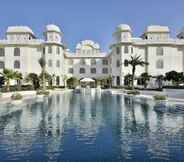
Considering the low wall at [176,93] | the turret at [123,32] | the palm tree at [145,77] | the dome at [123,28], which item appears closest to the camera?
the low wall at [176,93]

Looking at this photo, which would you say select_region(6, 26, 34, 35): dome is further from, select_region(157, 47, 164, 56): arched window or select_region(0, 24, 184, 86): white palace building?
select_region(157, 47, 164, 56): arched window

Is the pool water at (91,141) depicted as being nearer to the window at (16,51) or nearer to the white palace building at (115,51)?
the white palace building at (115,51)

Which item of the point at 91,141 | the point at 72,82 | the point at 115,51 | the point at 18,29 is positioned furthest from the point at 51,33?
the point at 91,141

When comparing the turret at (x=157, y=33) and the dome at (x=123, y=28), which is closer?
the dome at (x=123, y=28)

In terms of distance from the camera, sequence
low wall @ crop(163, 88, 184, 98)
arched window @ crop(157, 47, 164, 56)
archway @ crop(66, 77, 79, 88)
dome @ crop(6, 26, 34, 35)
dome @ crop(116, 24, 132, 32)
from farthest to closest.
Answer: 1. archway @ crop(66, 77, 79, 88)
2. dome @ crop(6, 26, 34, 35)
3. arched window @ crop(157, 47, 164, 56)
4. dome @ crop(116, 24, 132, 32)
5. low wall @ crop(163, 88, 184, 98)

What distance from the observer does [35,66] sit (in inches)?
2031

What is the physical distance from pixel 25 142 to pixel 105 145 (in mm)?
2498

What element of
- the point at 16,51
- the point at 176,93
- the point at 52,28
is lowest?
the point at 176,93

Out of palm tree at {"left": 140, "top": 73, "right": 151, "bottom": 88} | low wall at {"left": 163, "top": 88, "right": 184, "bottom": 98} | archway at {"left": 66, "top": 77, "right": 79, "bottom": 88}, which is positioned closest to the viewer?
low wall at {"left": 163, "top": 88, "right": 184, "bottom": 98}

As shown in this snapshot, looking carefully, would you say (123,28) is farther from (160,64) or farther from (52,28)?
(52,28)

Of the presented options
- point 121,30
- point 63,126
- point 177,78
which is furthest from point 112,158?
point 121,30

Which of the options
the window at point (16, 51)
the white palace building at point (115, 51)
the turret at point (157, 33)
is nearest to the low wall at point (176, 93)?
the white palace building at point (115, 51)

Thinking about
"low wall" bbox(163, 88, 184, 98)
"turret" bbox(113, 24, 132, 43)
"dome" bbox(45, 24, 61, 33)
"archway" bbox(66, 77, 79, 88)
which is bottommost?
"low wall" bbox(163, 88, 184, 98)

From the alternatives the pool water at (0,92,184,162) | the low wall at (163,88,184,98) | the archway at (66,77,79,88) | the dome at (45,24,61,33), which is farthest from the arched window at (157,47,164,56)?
the pool water at (0,92,184,162)
